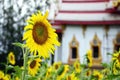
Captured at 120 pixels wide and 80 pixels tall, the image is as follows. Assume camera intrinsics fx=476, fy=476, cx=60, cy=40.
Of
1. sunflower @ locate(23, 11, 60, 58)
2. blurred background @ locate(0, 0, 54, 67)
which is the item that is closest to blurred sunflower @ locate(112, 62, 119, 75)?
sunflower @ locate(23, 11, 60, 58)

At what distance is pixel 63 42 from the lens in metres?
17.6

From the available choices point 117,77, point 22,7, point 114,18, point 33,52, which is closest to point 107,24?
point 114,18

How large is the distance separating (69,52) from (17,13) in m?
2.37

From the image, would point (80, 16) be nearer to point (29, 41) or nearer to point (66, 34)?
point (66, 34)

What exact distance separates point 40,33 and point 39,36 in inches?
0.8

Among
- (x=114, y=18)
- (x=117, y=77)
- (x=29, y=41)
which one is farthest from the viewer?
(x=114, y=18)

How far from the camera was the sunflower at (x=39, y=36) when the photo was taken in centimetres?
234

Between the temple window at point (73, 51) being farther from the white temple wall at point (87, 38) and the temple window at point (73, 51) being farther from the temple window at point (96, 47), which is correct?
the temple window at point (96, 47)

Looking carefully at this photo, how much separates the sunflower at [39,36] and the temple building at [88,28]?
14055 millimetres

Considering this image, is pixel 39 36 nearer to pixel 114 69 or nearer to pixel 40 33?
pixel 40 33

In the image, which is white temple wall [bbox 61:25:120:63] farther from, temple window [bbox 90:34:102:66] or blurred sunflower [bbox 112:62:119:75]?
blurred sunflower [bbox 112:62:119:75]

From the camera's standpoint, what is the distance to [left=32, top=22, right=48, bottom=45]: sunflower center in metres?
2.42

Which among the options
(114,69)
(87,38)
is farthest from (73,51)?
(114,69)

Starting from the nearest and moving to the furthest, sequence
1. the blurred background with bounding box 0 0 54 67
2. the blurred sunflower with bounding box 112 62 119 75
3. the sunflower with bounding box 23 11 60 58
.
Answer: the sunflower with bounding box 23 11 60 58 < the blurred sunflower with bounding box 112 62 119 75 < the blurred background with bounding box 0 0 54 67
